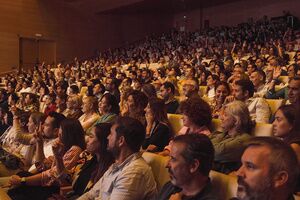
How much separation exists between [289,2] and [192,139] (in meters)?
12.1

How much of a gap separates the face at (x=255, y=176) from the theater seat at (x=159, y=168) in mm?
740

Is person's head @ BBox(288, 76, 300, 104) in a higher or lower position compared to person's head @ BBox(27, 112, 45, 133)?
higher

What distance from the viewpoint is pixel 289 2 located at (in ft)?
41.2

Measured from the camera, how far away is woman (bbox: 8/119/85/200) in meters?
2.40

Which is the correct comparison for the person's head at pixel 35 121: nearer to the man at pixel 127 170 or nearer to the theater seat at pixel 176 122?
the theater seat at pixel 176 122

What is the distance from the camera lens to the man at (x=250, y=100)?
322 centimetres

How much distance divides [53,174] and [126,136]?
70cm

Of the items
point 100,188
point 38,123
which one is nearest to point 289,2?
point 38,123

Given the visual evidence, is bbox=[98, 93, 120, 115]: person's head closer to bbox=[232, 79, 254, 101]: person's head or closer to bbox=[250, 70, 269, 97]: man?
bbox=[232, 79, 254, 101]: person's head

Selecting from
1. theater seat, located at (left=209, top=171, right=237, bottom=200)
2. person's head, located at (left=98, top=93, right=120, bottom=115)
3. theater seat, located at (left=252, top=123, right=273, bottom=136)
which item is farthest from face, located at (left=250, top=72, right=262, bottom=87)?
theater seat, located at (left=209, top=171, right=237, bottom=200)

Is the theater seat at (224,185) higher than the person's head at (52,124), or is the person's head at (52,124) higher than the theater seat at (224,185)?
the person's head at (52,124)

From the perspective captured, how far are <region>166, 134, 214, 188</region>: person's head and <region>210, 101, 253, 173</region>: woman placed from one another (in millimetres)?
565

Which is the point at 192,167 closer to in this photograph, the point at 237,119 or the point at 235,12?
the point at 237,119

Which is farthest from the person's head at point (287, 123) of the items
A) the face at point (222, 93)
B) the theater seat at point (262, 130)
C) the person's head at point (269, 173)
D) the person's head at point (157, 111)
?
the face at point (222, 93)
